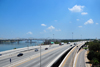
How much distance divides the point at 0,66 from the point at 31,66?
7.05m

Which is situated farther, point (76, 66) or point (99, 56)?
point (99, 56)

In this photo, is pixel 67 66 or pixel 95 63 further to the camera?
pixel 95 63

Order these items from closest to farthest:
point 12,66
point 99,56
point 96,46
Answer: point 12,66 → point 99,56 → point 96,46

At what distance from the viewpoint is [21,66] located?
76.2ft

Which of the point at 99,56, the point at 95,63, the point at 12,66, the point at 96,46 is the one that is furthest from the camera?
the point at 96,46

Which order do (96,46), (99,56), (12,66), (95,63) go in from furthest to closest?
1. (96,46)
2. (99,56)
3. (95,63)
4. (12,66)

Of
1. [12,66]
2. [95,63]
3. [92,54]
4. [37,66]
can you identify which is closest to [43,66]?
[37,66]

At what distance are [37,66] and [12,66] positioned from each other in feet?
18.6

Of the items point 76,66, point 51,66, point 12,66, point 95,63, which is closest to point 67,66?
point 76,66

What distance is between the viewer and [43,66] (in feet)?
80.7

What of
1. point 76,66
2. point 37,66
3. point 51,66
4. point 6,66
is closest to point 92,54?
point 76,66

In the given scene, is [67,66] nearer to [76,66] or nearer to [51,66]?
[76,66]

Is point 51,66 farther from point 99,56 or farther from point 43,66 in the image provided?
point 99,56

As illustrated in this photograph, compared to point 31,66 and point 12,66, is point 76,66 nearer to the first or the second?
point 31,66
